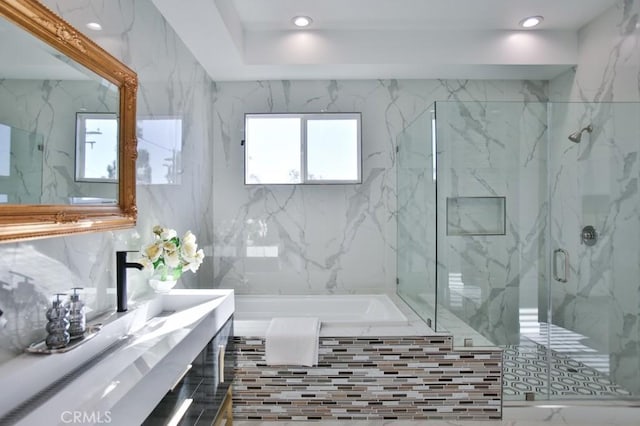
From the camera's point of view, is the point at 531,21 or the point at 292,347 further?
the point at 531,21

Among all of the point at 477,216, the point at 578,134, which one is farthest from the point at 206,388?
the point at 578,134

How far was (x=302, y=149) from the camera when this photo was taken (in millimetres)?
3223

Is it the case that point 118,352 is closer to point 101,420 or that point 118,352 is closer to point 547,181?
point 101,420

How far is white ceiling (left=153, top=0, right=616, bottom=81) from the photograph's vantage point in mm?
2674

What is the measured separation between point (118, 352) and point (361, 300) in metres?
2.21

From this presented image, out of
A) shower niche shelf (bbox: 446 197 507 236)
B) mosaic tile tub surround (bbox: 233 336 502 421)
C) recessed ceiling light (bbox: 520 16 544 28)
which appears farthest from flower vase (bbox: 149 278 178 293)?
recessed ceiling light (bbox: 520 16 544 28)

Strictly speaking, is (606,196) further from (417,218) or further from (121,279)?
(121,279)

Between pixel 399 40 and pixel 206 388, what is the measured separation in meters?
2.79

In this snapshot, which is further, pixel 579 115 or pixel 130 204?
pixel 579 115

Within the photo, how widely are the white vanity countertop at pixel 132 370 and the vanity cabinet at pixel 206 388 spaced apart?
5 cm

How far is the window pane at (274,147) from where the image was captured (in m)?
3.23

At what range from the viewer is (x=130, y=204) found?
6.05ft

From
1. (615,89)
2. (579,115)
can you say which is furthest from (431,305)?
(615,89)

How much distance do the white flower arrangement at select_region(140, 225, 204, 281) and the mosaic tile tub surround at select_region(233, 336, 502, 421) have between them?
601 mm
